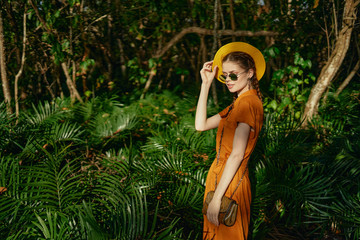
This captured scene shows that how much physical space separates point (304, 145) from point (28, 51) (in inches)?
154

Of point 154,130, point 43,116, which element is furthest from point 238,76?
point 43,116

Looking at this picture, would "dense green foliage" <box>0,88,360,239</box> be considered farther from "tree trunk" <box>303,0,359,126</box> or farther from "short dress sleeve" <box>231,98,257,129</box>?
"short dress sleeve" <box>231,98,257,129</box>

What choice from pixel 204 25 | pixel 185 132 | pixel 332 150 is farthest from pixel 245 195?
pixel 204 25

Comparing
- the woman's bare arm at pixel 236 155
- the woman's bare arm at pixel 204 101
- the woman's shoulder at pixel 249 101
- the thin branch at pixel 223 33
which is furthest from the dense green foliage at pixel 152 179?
the thin branch at pixel 223 33

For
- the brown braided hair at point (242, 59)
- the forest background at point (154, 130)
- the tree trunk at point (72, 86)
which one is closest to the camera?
the brown braided hair at point (242, 59)

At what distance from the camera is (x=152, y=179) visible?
211 cm

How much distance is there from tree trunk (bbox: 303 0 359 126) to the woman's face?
1.77 metres

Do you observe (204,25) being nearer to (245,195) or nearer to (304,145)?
(304,145)

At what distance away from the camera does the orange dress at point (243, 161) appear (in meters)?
1.21

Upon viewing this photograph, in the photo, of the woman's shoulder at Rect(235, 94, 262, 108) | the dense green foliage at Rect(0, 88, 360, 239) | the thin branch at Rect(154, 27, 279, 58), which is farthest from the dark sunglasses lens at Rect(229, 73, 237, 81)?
the thin branch at Rect(154, 27, 279, 58)

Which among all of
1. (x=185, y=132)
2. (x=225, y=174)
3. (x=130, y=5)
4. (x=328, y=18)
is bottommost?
(x=185, y=132)

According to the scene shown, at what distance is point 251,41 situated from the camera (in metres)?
4.71

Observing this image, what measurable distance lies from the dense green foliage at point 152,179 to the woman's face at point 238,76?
→ 2.59 feet

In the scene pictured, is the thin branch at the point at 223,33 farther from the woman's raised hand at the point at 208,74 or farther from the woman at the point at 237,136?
the woman at the point at 237,136
